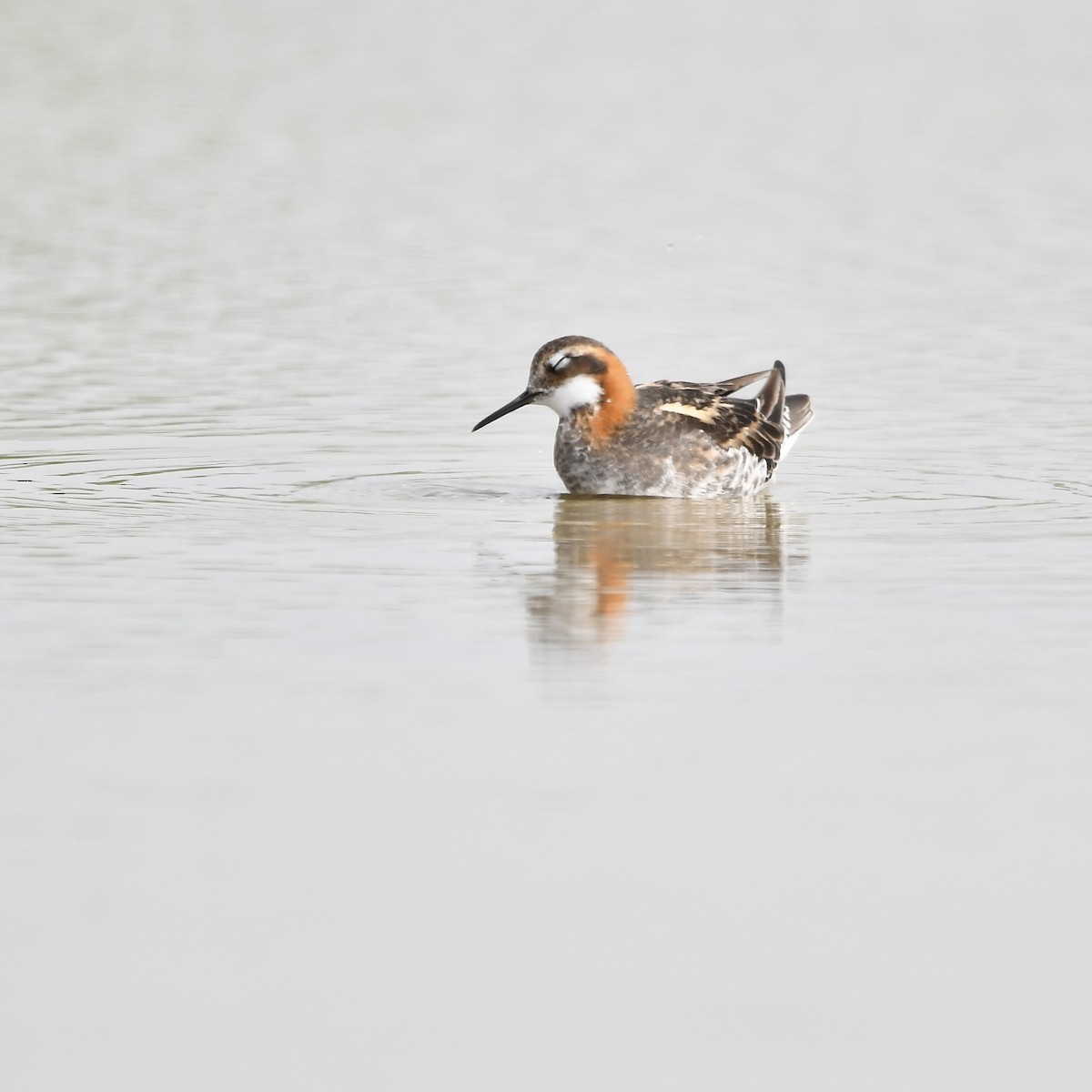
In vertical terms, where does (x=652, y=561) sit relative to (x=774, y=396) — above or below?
below

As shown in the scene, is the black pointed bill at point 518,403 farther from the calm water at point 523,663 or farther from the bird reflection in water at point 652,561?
the bird reflection in water at point 652,561

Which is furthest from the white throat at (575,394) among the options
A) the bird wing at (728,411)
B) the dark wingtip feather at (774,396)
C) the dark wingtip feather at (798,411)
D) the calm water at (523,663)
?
the dark wingtip feather at (798,411)

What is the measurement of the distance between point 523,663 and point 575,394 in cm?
593

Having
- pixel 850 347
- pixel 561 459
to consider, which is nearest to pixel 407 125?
pixel 850 347

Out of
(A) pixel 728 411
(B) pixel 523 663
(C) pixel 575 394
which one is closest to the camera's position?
(B) pixel 523 663

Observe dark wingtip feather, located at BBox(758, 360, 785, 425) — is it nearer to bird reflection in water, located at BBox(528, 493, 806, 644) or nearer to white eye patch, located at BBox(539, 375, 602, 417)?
bird reflection in water, located at BBox(528, 493, 806, 644)

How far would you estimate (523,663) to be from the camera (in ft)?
34.4

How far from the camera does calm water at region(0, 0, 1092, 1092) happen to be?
676 centimetres

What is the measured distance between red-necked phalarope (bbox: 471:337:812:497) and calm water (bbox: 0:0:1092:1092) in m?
0.25

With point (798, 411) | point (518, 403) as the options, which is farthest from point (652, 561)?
point (798, 411)

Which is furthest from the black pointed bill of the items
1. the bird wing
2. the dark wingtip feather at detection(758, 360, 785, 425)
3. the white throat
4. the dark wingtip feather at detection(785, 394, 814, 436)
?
the dark wingtip feather at detection(785, 394, 814, 436)

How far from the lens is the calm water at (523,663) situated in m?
6.76

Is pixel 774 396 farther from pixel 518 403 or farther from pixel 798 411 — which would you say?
pixel 518 403

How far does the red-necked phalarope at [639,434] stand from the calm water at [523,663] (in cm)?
25
